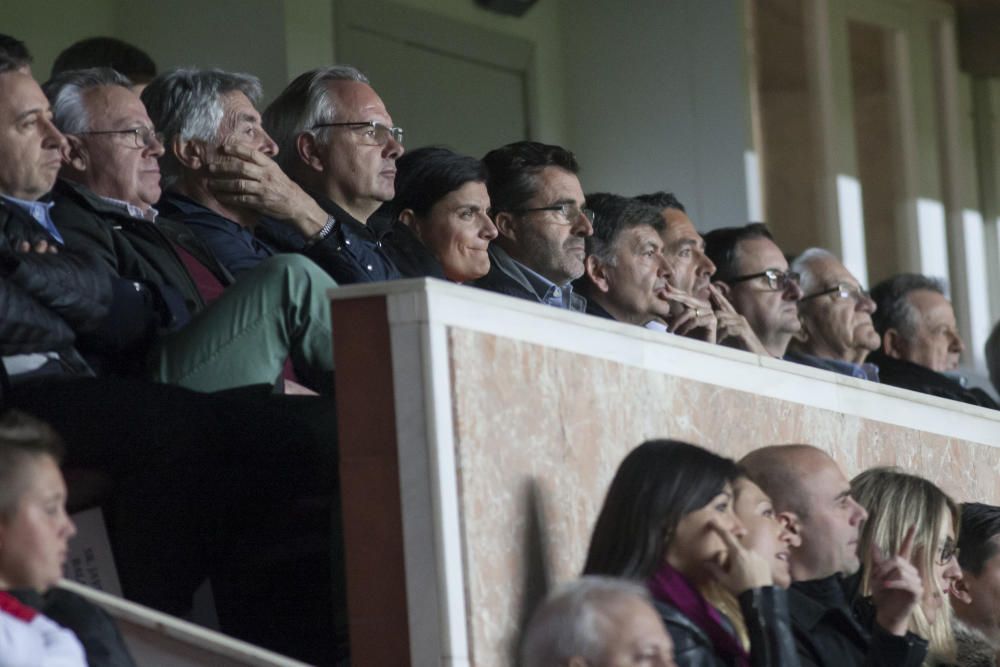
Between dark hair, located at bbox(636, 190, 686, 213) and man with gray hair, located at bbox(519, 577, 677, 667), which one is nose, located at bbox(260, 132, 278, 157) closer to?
dark hair, located at bbox(636, 190, 686, 213)

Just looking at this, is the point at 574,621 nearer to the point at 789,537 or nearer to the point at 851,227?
the point at 789,537

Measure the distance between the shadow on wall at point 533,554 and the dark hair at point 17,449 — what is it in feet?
2.84

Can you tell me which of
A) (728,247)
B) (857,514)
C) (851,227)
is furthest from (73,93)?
(851,227)

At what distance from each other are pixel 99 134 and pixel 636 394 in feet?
4.20

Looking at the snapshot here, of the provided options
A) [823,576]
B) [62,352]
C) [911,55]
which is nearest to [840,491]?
[823,576]

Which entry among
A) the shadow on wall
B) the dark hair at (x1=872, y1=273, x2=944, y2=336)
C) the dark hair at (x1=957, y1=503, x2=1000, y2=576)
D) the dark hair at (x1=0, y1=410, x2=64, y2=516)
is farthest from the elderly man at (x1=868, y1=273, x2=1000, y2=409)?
the dark hair at (x1=0, y1=410, x2=64, y2=516)

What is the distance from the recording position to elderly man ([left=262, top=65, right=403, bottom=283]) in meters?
4.80

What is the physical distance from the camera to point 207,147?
4621mm

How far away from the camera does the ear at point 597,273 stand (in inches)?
213

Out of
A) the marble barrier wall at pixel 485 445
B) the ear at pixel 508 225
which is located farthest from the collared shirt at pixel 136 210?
the ear at pixel 508 225

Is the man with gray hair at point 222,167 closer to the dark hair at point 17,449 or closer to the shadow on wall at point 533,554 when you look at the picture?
the shadow on wall at point 533,554

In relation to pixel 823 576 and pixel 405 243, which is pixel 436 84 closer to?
pixel 405 243

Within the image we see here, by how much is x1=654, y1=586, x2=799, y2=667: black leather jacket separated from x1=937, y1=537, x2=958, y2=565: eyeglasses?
0.82m

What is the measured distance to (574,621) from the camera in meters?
3.02
